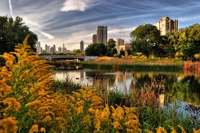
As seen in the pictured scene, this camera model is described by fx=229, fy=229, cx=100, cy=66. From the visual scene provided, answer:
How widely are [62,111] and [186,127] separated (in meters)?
2.95

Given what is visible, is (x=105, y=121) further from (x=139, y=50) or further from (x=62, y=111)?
(x=139, y=50)

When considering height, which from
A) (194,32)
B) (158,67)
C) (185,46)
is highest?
(194,32)

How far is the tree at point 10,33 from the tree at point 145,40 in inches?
1032

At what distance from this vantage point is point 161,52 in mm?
60594

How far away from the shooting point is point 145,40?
203ft

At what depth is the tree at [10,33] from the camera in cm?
4016

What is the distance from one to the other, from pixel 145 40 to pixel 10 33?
35.5 metres

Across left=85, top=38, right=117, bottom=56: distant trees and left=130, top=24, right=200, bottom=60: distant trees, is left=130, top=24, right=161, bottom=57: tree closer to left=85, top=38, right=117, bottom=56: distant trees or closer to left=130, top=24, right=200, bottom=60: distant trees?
left=130, top=24, right=200, bottom=60: distant trees

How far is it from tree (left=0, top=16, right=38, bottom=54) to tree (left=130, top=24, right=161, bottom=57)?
2622 cm

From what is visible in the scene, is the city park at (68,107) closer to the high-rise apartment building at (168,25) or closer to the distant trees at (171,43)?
the distant trees at (171,43)

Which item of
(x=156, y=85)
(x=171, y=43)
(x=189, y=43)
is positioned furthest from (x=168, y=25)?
(x=156, y=85)

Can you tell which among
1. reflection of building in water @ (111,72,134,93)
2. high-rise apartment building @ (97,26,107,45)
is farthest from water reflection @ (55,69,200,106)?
high-rise apartment building @ (97,26,107,45)

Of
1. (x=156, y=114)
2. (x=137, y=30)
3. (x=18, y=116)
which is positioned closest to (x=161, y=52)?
(x=137, y=30)

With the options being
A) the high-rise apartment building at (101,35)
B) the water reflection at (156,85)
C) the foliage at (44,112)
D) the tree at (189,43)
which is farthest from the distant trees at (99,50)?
the foliage at (44,112)
